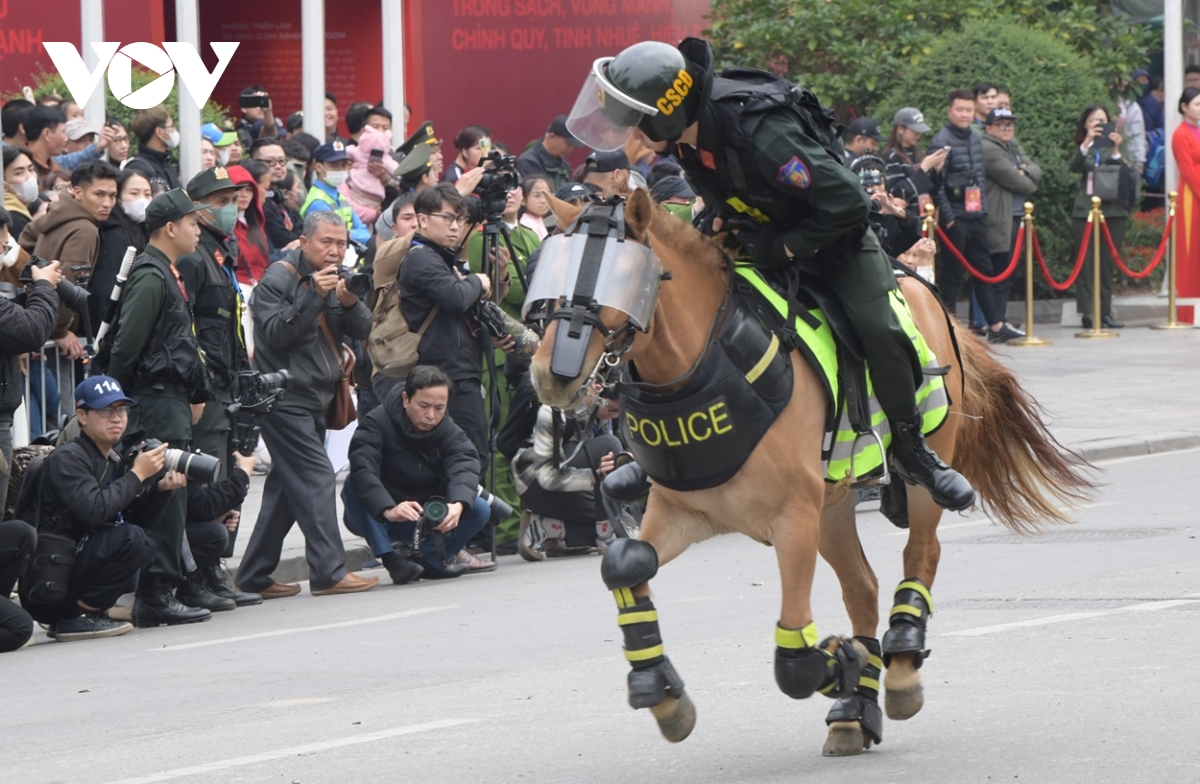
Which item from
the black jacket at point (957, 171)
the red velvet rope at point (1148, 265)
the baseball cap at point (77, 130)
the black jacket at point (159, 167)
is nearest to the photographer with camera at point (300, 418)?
the black jacket at point (159, 167)

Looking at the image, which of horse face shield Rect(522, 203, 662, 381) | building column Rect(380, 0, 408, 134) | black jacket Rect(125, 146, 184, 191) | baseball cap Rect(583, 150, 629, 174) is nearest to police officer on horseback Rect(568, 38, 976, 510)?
horse face shield Rect(522, 203, 662, 381)

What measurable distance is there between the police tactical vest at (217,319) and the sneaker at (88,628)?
1.38 meters

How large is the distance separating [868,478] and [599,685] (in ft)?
5.47

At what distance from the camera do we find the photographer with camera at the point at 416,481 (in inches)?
452

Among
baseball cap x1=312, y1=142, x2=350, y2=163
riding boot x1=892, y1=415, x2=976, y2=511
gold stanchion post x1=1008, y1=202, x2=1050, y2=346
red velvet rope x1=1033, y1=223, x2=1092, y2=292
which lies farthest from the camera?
red velvet rope x1=1033, y1=223, x2=1092, y2=292

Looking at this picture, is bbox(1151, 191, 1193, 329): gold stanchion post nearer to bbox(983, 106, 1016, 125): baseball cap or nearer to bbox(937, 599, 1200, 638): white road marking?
bbox(983, 106, 1016, 125): baseball cap

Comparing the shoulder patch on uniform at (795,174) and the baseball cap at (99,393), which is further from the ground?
the shoulder patch on uniform at (795,174)

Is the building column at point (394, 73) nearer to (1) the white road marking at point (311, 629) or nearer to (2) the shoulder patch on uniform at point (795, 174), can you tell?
(1) the white road marking at point (311, 629)

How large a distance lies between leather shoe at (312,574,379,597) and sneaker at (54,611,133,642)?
1.35 m

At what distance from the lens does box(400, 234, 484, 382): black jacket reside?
11.8m

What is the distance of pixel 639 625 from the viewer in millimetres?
6262

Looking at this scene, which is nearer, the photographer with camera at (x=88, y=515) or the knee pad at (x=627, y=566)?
the knee pad at (x=627, y=566)

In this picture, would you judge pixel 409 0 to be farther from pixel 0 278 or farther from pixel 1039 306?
pixel 0 278

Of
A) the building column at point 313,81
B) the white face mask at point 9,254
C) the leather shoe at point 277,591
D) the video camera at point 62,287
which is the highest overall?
the building column at point 313,81
